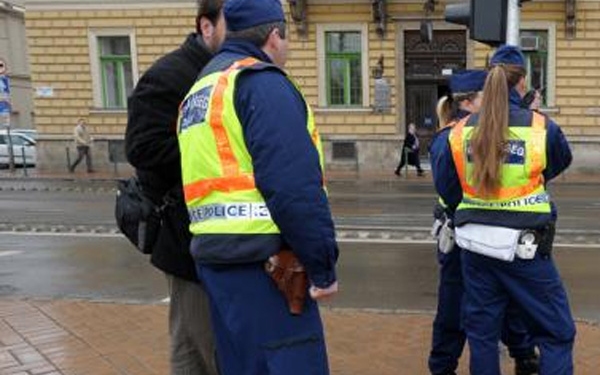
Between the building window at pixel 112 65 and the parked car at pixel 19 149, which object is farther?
the parked car at pixel 19 149

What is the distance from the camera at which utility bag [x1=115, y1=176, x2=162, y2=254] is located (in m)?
3.19

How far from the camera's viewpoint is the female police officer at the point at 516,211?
3521 mm

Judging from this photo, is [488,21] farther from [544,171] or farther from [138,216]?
[138,216]

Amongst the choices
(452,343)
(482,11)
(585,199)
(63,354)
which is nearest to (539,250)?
(452,343)

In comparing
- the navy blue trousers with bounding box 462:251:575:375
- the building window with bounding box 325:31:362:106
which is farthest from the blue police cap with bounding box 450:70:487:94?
the building window with bounding box 325:31:362:106

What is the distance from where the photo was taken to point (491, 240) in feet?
11.8

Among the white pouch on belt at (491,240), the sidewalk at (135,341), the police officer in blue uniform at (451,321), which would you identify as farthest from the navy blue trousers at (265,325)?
the sidewalk at (135,341)

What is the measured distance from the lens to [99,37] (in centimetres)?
2514

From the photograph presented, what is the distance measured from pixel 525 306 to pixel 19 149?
26671mm

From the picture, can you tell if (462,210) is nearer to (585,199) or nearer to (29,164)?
(585,199)

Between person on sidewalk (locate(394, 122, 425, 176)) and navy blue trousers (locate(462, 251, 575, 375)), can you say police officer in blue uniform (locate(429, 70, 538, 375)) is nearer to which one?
navy blue trousers (locate(462, 251, 575, 375))

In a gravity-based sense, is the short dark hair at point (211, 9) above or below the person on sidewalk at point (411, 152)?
above

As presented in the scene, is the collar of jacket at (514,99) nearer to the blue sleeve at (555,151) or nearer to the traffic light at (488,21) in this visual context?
the blue sleeve at (555,151)

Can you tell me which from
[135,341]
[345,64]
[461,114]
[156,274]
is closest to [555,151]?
[461,114]
